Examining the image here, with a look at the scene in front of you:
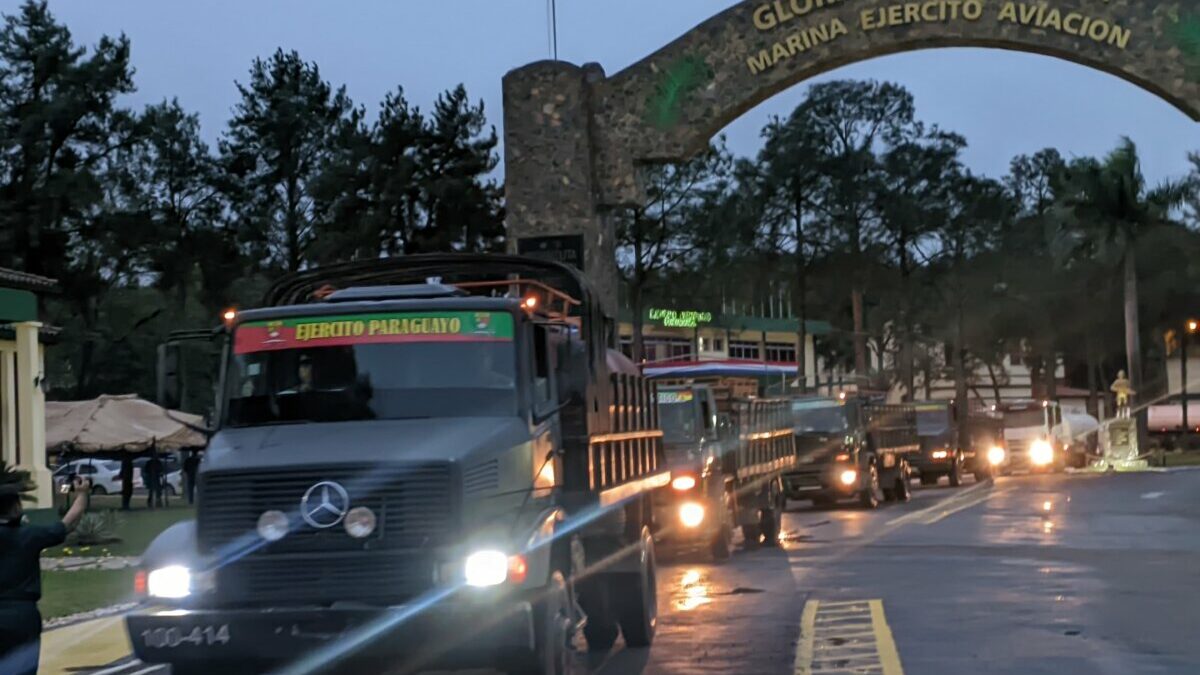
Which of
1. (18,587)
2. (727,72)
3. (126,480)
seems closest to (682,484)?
(727,72)

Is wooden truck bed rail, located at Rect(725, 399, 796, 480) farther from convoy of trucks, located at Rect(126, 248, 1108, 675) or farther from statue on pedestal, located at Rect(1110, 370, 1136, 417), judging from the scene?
statue on pedestal, located at Rect(1110, 370, 1136, 417)

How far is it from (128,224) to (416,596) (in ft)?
159

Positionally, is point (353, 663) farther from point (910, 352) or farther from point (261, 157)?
point (910, 352)

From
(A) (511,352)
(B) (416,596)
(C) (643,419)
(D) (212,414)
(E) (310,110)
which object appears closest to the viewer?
(B) (416,596)

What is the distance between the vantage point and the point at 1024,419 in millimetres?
54750

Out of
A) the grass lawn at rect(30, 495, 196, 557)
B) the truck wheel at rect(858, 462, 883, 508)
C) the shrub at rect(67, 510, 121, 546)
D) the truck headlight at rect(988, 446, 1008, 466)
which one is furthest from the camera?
the truck headlight at rect(988, 446, 1008, 466)

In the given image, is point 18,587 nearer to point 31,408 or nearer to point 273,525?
point 273,525


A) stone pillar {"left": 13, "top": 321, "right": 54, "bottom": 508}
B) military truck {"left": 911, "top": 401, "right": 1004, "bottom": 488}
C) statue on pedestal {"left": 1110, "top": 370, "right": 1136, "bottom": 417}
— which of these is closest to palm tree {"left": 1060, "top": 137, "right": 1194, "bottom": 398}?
statue on pedestal {"left": 1110, "top": 370, "right": 1136, "bottom": 417}

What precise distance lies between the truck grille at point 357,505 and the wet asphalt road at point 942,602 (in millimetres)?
2825

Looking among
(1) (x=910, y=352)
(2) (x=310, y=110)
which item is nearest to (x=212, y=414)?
(2) (x=310, y=110)

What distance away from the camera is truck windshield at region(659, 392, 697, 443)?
2052 centimetres

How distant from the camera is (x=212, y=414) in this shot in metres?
10.9

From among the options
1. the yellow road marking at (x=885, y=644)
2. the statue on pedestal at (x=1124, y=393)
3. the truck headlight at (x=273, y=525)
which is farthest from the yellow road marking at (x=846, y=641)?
the statue on pedestal at (x=1124, y=393)

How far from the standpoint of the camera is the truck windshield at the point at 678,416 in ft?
67.3
